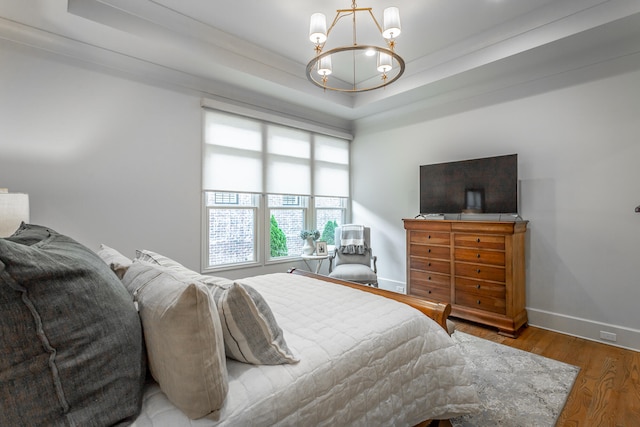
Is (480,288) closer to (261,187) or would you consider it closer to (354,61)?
(261,187)

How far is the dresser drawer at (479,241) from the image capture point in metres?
3.12

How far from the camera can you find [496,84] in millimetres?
3545

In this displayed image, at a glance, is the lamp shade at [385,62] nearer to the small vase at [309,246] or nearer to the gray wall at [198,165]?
the gray wall at [198,165]

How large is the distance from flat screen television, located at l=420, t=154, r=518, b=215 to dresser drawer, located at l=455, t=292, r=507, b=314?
963 mm

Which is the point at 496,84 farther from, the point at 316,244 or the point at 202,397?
the point at 202,397

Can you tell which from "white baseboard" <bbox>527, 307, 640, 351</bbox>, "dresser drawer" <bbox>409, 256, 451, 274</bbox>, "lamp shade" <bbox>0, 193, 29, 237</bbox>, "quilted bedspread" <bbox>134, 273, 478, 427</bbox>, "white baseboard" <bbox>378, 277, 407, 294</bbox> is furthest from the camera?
"white baseboard" <bbox>378, 277, 407, 294</bbox>

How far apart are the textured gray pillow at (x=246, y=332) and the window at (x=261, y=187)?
2.65 metres

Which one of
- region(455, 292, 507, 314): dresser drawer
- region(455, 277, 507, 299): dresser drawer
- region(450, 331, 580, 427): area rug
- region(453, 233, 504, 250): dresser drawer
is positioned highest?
region(453, 233, 504, 250): dresser drawer

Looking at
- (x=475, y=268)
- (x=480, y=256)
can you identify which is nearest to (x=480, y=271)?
(x=475, y=268)

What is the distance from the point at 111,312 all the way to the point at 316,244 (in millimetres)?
3556

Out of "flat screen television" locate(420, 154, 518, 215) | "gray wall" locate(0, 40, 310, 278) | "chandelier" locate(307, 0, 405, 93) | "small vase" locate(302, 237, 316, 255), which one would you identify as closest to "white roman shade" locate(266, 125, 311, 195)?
"small vase" locate(302, 237, 316, 255)

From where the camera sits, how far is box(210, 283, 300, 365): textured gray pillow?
1.13 meters

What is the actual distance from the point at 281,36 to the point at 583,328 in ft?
14.1

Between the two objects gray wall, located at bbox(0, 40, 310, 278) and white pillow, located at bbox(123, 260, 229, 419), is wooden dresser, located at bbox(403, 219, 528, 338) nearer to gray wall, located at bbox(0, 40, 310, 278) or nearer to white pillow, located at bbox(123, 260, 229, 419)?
gray wall, located at bbox(0, 40, 310, 278)
